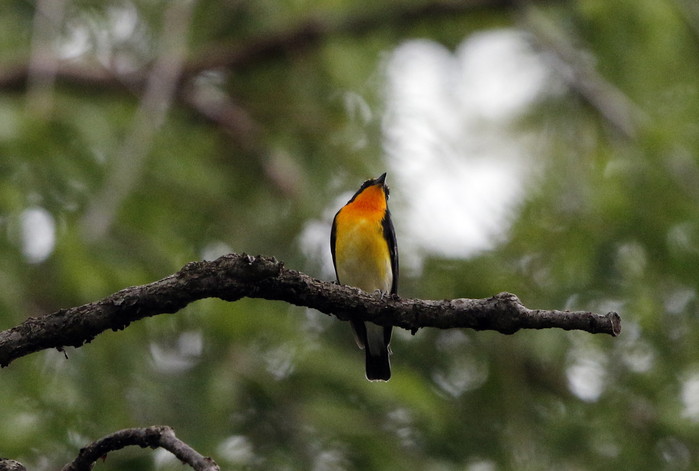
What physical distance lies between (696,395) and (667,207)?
1439mm

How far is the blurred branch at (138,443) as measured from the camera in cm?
231

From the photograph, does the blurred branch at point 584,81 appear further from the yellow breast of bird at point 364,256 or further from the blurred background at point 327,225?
the yellow breast of bird at point 364,256

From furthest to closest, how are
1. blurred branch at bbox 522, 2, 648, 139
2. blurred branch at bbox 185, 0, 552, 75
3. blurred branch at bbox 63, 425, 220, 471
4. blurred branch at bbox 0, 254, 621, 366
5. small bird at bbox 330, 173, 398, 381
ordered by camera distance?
blurred branch at bbox 185, 0, 552, 75, blurred branch at bbox 522, 2, 648, 139, small bird at bbox 330, 173, 398, 381, blurred branch at bbox 0, 254, 621, 366, blurred branch at bbox 63, 425, 220, 471

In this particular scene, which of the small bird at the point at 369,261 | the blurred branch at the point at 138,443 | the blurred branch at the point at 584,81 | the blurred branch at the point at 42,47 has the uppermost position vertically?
the blurred branch at the point at 584,81

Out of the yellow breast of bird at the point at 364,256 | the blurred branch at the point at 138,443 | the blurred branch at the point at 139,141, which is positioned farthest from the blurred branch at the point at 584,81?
the blurred branch at the point at 138,443

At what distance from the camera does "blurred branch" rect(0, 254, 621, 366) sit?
253cm

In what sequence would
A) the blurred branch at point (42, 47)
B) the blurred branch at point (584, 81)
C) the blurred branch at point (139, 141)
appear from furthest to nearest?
the blurred branch at point (584, 81) < the blurred branch at point (42, 47) < the blurred branch at point (139, 141)

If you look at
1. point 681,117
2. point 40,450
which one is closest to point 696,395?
point 681,117

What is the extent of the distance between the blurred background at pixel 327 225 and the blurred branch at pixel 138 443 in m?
2.53

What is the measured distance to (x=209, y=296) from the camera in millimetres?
2613

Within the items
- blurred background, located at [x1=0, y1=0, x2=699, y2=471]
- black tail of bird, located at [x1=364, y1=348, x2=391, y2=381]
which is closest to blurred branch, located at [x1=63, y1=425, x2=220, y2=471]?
blurred background, located at [x1=0, y1=0, x2=699, y2=471]

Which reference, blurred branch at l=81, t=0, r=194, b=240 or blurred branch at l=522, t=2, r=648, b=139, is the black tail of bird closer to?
blurred branch at l=81, t=0, r=194, b=240

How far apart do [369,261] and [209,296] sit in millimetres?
3843

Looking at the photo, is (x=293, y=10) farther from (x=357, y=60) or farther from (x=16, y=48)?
(x=16, y=48)
